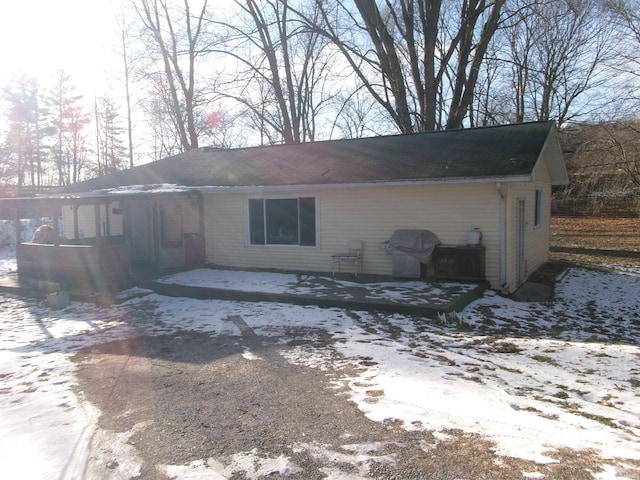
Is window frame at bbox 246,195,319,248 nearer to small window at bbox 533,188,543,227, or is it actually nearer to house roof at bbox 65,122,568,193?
house roof at bbox 65,122,568,193

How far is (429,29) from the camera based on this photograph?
19.3 m

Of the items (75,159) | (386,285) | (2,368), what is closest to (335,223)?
(386,285)

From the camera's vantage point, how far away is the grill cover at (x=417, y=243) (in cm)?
1009

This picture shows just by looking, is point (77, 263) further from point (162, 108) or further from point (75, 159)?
point (75, 159)

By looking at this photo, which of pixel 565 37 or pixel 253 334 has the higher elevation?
pixel 565 37

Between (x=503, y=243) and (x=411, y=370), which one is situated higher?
(x=503, y=243)

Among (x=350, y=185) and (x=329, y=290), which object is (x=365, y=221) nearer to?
(x=350, y=185)

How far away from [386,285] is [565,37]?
23669mm

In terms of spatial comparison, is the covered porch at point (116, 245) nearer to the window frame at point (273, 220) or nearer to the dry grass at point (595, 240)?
the window frame at point (273, 220)

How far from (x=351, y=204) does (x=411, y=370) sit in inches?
253

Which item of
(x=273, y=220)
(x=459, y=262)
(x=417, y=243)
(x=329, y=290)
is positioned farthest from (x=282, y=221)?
(x=459, y=262)

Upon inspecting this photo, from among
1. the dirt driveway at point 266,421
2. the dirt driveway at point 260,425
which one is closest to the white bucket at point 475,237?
the dirt driveway at point 266,421

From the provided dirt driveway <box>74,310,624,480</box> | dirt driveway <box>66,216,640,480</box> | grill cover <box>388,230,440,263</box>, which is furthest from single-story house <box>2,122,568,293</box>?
dirt driveway <box>74,310,624,480</box>

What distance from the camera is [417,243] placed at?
Answer: 10.1 m
